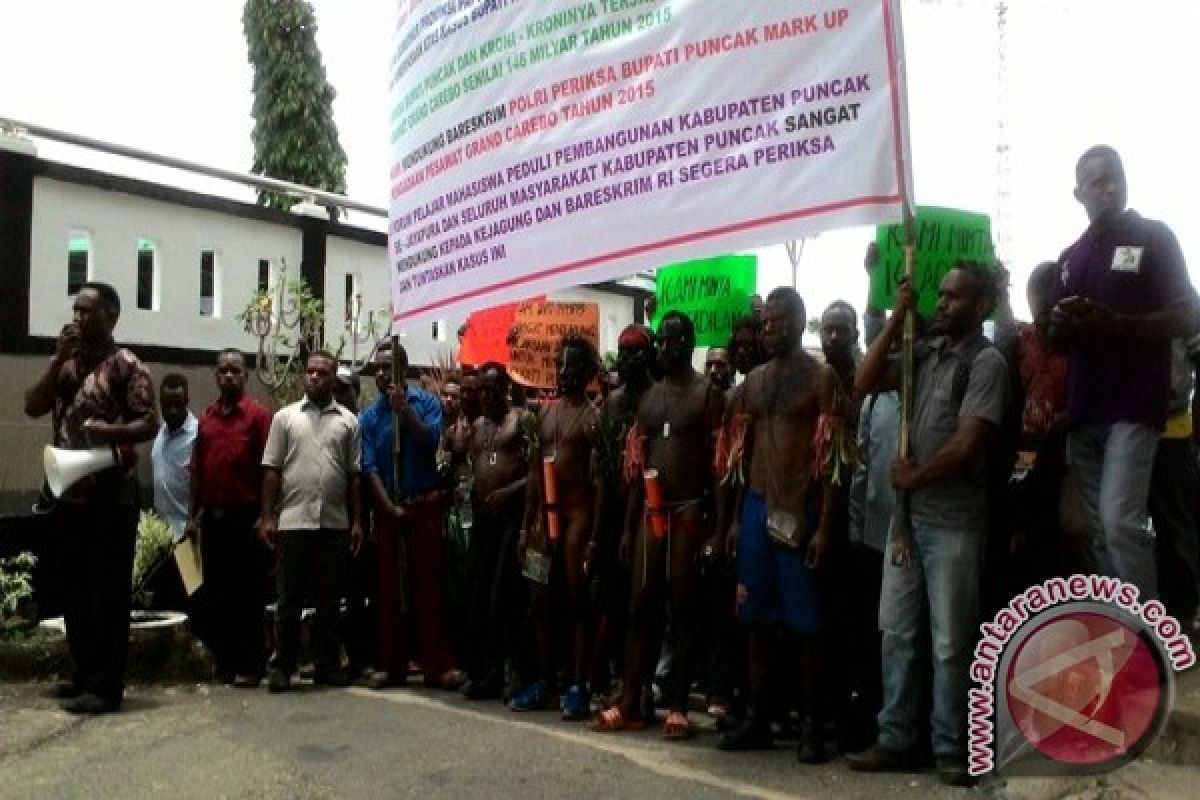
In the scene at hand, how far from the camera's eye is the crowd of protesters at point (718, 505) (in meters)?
4.69

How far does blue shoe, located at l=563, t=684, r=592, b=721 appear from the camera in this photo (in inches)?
240

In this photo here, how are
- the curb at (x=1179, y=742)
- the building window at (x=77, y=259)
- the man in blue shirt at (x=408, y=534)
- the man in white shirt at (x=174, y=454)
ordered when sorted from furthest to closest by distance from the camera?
the building window at (x=77, y=259), the man in white shirt at (x=174, y=454), the man in blue shirt at (x=408, y=534), the curb at (x=1179, y=742)

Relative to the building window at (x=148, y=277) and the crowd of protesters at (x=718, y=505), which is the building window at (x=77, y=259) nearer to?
the building window at (x=148, y=277)

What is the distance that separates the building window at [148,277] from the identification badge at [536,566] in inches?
324

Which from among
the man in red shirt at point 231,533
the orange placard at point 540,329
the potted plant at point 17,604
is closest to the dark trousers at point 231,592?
the man in red shirt at point 231,533

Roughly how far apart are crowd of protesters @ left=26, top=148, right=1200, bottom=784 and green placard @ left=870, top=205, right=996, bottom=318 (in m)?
0.21

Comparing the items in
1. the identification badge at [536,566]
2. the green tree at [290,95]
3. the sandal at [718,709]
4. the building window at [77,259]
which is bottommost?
the sandal at [718,709]

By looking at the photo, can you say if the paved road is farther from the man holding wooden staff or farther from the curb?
the man holding wooden staff

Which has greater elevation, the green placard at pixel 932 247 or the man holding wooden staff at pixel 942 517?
the green placard at pixel 932 247

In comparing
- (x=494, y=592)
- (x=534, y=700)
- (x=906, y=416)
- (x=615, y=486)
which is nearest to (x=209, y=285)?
(x=494, y=592)

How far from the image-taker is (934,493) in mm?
4766

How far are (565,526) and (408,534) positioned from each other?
1.37 meters

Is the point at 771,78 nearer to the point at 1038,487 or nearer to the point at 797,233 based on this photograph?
the point at 797,233

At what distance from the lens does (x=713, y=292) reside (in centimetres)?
816
